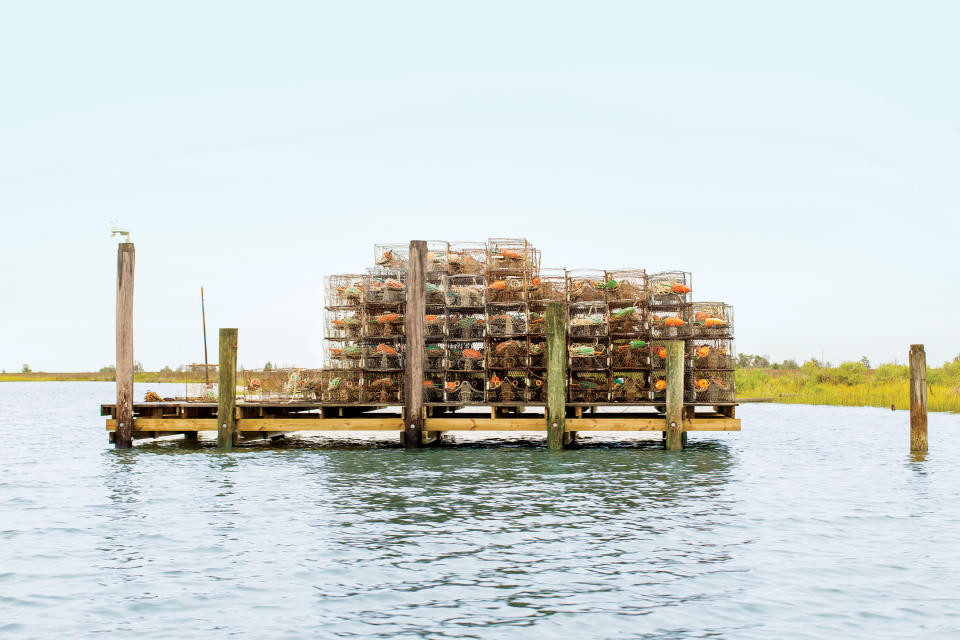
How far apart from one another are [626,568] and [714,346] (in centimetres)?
1635

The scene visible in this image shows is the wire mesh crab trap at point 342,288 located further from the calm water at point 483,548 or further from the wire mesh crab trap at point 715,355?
the wire mesh crab trap at point 715,355

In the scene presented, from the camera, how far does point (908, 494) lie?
2142 cm

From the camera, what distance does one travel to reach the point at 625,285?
29297mm

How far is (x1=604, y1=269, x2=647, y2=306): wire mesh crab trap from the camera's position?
29.1 meters

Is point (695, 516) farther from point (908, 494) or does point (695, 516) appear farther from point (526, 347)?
point (526, 347)

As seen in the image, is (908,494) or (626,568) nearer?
(626,568)

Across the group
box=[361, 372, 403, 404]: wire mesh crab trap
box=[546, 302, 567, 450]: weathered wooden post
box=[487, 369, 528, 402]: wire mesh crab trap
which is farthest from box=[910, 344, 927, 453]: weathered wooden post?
box=[361, 372, 403, 404]: wire mesh crab trap

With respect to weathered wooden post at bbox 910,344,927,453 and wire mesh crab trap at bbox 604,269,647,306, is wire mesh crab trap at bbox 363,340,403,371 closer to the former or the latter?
wire mesh crab trap at bbox 604,269,647,306

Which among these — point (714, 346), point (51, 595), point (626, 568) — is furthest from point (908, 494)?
point (51, 595)

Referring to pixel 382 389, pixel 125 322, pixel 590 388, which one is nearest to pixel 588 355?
pixel 590 388

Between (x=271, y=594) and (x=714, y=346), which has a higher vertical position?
(x=714, y=346)

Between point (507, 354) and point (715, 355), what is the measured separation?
6.48 m

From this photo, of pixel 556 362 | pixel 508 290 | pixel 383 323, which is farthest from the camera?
pixel 383 323

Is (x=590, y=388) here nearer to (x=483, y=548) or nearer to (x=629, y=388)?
(x=629, y=388)
